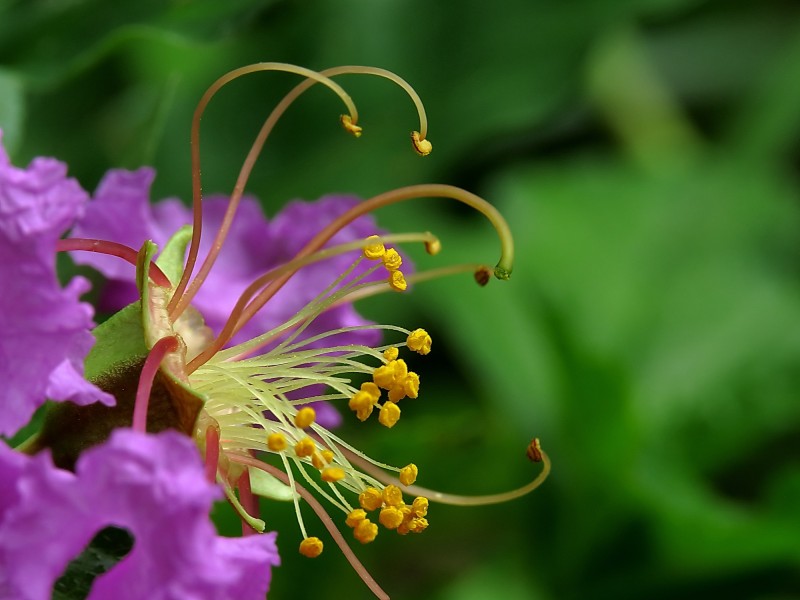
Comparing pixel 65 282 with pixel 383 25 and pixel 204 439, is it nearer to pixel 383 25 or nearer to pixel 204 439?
pixel 204 439

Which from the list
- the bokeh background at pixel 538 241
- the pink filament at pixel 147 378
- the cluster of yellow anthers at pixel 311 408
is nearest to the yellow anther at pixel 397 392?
the cluster of yellow anthers at pixel 311 408

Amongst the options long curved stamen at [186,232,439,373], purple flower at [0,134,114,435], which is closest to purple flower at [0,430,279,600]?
purple flower at [0,134,114,435]

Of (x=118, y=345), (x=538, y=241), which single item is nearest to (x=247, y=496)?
(x=118, y=345)

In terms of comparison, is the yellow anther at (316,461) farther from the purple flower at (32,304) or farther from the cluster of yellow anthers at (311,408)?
the purple flower at (32,304)

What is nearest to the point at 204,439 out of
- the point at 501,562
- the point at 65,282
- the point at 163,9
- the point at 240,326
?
the point at 240,326

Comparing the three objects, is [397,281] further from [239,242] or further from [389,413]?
[239,242]

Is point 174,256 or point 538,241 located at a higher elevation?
point 174,256
